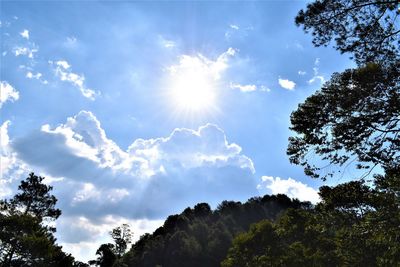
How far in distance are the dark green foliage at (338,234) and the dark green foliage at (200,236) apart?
30.4 m

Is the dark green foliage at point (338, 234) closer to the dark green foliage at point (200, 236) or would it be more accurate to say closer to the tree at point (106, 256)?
the dark green foliage at point (200, 236)

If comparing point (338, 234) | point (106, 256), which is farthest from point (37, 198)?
point (106, 256)

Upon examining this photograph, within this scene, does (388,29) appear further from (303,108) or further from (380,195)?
(380,195)

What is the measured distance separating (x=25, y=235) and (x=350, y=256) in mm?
30479

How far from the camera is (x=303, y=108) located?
15.9 metres

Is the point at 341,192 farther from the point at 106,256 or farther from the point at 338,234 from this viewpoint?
the point at 106,256

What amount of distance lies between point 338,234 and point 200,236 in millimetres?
67988

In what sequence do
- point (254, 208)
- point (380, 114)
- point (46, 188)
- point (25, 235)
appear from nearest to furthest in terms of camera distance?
point (380, 114) < point (25, 235) < point (46, 188) < point (254, 208)

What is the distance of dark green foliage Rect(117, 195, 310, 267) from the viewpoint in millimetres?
81250

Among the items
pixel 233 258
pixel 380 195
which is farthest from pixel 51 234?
pixel 380 195

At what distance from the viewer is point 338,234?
22609mm

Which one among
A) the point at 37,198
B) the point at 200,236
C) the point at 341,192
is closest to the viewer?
the point at 341,192

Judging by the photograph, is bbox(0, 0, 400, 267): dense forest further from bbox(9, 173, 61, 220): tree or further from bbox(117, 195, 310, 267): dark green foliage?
bbox(117, 195, 310, 267): dark green foliage

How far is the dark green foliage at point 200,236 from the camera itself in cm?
8125
